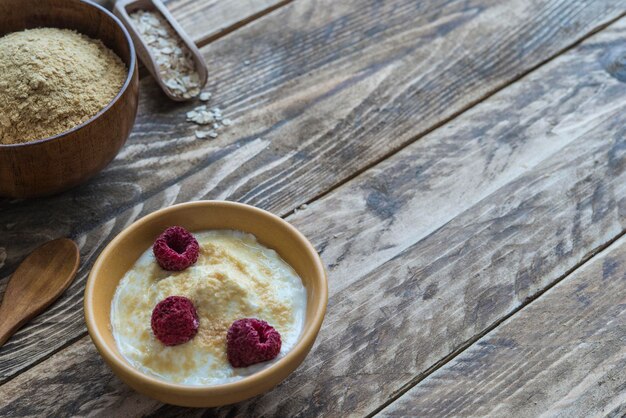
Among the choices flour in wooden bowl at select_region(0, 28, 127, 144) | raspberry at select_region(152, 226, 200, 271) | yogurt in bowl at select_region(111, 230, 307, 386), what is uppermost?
flour in wooden bowl at select_region(0, 28, 127, 144)

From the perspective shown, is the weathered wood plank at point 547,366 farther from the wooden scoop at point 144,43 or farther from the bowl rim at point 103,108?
the wooden scoop at point 144,43

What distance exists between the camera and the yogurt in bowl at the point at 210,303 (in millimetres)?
884

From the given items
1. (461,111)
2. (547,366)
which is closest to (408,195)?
(461,111)

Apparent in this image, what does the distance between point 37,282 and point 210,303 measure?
0.28 metres

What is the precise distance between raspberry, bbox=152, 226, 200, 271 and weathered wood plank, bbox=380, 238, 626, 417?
308mm

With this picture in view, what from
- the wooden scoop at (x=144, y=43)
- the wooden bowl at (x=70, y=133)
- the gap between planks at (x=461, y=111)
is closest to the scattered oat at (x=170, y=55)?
the wooden scoop at (x=144, y=43)

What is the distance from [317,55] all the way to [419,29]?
0.67ft

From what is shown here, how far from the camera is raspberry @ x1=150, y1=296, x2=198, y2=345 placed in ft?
2.87

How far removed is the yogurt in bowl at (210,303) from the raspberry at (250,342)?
1cm

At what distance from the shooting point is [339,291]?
1.08m

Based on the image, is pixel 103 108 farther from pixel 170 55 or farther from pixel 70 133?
pixel 170 55

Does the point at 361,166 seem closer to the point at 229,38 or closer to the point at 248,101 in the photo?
the point at 248,101

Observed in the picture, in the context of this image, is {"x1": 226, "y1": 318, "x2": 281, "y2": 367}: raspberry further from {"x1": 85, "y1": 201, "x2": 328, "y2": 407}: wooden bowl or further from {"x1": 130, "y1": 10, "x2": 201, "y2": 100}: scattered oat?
{"x1": 130, "y1": 10, "x2": 201, "y2": 100}: scattered oat

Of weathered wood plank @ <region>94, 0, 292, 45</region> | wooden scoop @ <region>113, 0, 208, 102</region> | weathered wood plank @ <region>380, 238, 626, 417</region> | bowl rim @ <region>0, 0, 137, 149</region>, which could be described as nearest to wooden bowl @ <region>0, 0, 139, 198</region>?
bowl rim @ <region>0, 0, 137, 149</region>
